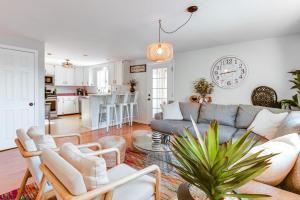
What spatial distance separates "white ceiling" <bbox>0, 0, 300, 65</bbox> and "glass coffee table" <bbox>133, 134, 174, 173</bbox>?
1865 mm

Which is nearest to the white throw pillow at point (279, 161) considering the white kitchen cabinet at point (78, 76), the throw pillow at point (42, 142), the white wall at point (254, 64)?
the throw pillow at point (42, 142)

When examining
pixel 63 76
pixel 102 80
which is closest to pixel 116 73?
pixel 102 80

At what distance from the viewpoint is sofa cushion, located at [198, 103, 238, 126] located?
349 cm

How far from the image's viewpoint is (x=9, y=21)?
2875 mm

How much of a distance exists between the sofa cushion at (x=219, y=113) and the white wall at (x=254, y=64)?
2.82 ft

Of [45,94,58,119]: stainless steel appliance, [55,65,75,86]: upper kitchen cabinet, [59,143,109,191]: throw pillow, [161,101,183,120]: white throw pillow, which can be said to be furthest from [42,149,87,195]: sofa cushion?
[55,65,75,86]: upper kitchen cabinet

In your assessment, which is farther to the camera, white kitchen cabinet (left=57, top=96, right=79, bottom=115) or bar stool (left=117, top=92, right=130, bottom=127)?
white kitchen cabinet (left=57, top=96, right=79, bottom=115)

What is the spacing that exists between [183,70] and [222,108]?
6.29 feet

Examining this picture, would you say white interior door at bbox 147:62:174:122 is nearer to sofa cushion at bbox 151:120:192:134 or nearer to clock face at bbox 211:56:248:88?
clock face at bbox 211:56:248:88

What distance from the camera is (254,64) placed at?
3.96m

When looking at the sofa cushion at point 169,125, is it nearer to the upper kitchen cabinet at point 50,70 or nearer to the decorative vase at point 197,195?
the decorative vase at point 197,195

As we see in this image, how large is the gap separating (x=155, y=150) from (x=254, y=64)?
318 cm

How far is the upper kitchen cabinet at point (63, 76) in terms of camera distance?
7641mm

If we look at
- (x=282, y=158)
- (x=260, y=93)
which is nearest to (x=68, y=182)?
(x=282, y=158)
